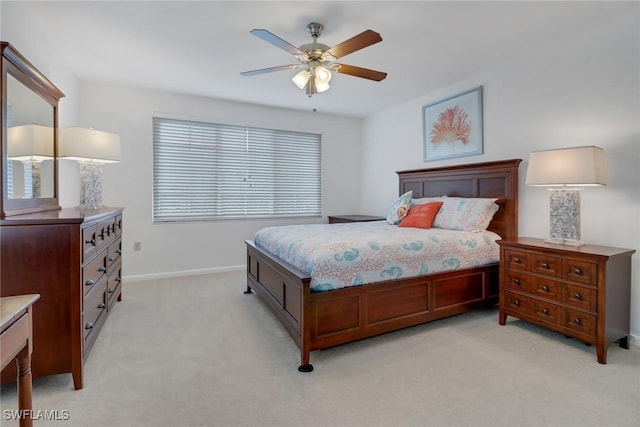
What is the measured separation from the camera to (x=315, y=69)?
8.41ft

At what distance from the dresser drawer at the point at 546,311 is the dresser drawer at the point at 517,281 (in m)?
0.14

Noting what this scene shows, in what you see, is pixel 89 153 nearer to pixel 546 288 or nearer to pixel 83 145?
pixel 83 145

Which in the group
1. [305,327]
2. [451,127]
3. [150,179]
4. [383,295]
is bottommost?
[305,327]

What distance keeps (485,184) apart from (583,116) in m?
1.04

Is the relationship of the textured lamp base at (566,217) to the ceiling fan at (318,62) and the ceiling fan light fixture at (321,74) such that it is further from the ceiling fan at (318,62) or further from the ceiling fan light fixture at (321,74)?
the ceiling fan light fixture at (321,74)

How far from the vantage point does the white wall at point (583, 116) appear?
8.11 feet

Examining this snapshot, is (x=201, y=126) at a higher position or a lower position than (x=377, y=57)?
lower

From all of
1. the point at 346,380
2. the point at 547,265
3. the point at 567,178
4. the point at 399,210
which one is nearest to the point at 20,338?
the point at 346,380

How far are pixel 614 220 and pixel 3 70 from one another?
14.4 ft

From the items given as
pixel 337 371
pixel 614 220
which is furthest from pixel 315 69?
pixel 614 220

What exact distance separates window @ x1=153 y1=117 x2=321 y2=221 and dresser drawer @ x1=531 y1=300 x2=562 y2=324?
353cm

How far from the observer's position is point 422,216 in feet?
11.6

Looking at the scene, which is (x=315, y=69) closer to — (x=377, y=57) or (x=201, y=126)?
(x=377, y=57)

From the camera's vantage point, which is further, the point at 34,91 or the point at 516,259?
the point at 516,259
